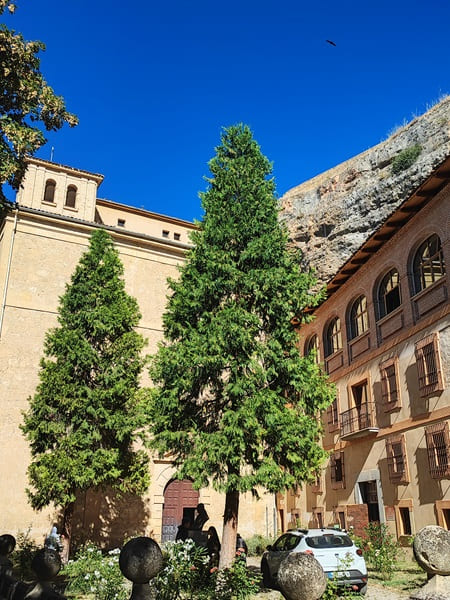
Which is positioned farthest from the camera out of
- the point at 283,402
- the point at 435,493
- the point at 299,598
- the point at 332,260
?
Answer: the point at 332,260

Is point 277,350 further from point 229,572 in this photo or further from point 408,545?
point 408,545

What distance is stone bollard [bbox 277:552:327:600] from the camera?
443 cm

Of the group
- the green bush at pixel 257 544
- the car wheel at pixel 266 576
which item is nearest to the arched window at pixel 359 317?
the green bush at pixel 257 544

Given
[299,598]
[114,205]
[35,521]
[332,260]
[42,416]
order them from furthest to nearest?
[332,260] → [114,205] → [35,521] → [42,416] → [299,598]

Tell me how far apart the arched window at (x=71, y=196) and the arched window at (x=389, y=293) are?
17205 millimetres

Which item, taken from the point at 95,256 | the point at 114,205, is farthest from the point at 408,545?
the point at 114,205

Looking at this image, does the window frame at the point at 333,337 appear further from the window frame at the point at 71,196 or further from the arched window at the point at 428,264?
the window frame at the point at 71,196

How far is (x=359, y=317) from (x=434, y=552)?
55.2ft

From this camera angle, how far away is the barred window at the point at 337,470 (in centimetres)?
2028

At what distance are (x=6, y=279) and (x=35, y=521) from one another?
9.74 meters

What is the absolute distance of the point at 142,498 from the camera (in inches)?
826

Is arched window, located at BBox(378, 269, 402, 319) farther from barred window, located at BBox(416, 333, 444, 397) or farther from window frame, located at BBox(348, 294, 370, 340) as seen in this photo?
barred window, located at BBox(416, 333, 444, 397)

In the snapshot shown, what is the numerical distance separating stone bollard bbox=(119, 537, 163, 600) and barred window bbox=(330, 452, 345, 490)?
16850 mm

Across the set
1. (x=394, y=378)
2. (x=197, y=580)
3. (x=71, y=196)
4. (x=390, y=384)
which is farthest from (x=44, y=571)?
(x=71, y=196)
